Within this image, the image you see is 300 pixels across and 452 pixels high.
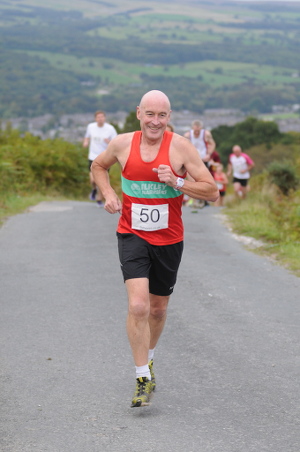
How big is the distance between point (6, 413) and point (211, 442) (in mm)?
1325

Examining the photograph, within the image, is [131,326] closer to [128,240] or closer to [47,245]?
[128,240]

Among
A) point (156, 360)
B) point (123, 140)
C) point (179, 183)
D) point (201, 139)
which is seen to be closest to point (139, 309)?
point (179, 183)

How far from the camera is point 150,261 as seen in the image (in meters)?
5.54

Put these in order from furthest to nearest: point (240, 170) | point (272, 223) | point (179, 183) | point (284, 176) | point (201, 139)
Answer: point (284, 176)
point (240, 170)
point (201, 139)
point (272, 223)
point (179, 183)

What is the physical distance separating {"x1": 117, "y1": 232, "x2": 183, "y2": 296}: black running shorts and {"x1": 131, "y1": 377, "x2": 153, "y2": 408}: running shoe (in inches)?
24.7

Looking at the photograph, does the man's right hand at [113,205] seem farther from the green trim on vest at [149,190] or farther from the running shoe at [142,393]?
the running shoe at [142,393]

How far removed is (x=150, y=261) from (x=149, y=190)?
19.0 inches

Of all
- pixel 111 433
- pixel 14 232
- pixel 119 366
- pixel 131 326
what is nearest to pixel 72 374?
pixel 119 366

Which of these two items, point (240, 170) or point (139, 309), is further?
point (240, 170)

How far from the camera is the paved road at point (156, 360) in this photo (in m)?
4.79

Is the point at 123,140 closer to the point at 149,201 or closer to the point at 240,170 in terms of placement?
the point at 149,201

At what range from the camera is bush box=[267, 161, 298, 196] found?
23.4m

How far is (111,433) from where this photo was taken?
478 cm

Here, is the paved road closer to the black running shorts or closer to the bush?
the black running shorts
